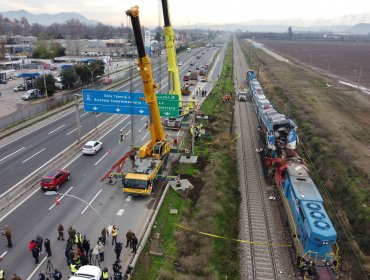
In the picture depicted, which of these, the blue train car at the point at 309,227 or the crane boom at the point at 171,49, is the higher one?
the crane boom at the point at 171,49

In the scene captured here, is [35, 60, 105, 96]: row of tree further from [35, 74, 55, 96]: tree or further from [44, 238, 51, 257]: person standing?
[44, 238, 51, 257]: person standing

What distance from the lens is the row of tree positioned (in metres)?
66.9

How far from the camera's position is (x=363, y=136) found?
47031mm

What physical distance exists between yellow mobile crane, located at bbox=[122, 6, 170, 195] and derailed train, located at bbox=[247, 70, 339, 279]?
36.3 ft

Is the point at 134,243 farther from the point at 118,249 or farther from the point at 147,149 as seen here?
the point at 147,149

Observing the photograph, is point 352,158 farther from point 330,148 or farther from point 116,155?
point 116,155

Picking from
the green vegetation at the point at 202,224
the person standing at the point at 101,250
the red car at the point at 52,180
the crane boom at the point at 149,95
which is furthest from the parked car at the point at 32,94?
the person standing at the point at 101,250

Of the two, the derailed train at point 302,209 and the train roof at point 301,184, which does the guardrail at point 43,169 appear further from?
the train roof at point 301,184

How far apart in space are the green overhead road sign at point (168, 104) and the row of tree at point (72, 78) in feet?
112

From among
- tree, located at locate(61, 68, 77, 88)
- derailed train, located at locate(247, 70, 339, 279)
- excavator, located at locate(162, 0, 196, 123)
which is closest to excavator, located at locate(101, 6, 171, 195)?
excavator, located at locate(162, 0, 196, 123)

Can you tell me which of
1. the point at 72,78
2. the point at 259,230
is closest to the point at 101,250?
the point at 259,230

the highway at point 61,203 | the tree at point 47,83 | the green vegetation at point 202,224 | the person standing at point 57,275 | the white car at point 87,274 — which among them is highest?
the tree at point 47,83

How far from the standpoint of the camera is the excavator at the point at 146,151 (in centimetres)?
2656

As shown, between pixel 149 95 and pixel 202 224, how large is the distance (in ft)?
38.9
